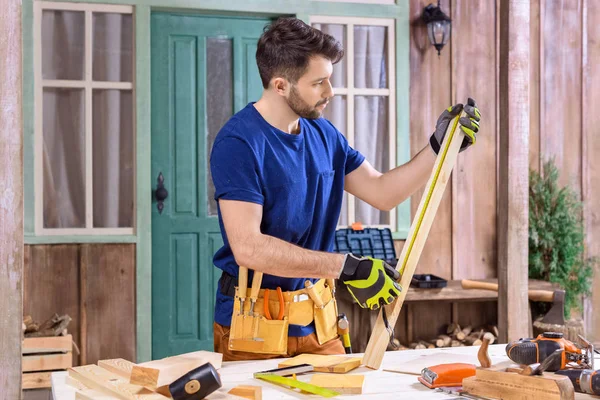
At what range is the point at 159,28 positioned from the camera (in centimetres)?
527

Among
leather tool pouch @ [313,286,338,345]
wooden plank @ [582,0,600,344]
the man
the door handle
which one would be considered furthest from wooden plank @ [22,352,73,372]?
wooden plank @ [582,0,600,344]

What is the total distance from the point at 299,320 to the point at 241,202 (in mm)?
454

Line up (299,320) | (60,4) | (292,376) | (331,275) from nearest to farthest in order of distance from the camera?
(292,376)
(331,275)
(299,320)
(60,4)

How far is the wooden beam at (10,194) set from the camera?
2209 millimetres

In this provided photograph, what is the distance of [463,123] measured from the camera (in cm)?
264

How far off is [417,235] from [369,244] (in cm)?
284

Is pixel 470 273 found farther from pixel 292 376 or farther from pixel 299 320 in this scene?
pixel 292 376

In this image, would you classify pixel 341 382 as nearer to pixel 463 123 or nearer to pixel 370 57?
pixel 463 123

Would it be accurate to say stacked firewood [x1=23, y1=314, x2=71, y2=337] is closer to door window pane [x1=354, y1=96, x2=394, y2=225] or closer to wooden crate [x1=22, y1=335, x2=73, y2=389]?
wooden crate [x1=22, y1=335, x2=73, y2=389]

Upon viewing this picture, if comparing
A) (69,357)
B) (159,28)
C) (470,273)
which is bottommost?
(69,357)

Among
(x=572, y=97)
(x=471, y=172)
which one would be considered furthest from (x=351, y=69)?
(x=572, y=97)

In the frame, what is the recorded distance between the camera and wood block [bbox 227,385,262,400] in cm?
184

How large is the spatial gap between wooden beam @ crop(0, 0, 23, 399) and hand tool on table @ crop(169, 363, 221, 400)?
0.71 meters

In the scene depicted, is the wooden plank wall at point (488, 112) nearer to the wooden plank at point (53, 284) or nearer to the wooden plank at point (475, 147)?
the wooden plank at point (475, 147)
